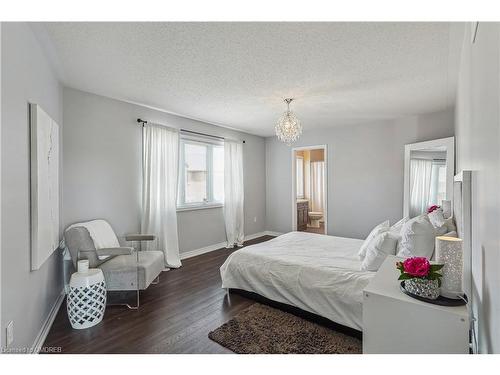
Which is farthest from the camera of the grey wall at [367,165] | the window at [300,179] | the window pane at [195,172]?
the window at [300,179]

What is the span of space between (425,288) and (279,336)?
1.28m

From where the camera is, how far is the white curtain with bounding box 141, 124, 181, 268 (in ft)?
12.4

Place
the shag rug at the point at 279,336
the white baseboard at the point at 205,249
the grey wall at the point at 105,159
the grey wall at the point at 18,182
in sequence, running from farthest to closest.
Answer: the white baseboard at the point at 205,249 → the grey wall at the point at 105,159 → the shag rug at the point at 279,336 → the grey wall at the point at 18,182

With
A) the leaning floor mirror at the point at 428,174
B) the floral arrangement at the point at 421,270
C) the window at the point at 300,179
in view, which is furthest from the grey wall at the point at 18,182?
the window at the point at 300,179

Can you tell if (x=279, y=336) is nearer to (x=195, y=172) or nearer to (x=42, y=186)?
(x=42, y=186)

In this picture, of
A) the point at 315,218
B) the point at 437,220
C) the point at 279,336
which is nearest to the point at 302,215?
the point at 315,218

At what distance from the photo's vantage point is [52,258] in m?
2.57

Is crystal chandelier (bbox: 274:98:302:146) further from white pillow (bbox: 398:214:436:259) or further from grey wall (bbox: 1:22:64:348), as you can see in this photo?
grey wall (bbox: 1:22:64:348)

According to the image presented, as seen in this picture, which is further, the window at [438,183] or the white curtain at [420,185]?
the white curtain at [420,185]

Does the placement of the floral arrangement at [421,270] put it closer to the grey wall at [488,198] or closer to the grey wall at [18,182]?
the grey wall at [488,198]

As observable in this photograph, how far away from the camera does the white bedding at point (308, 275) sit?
217 cm

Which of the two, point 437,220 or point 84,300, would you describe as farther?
point 437,220

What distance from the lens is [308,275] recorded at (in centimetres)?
242
